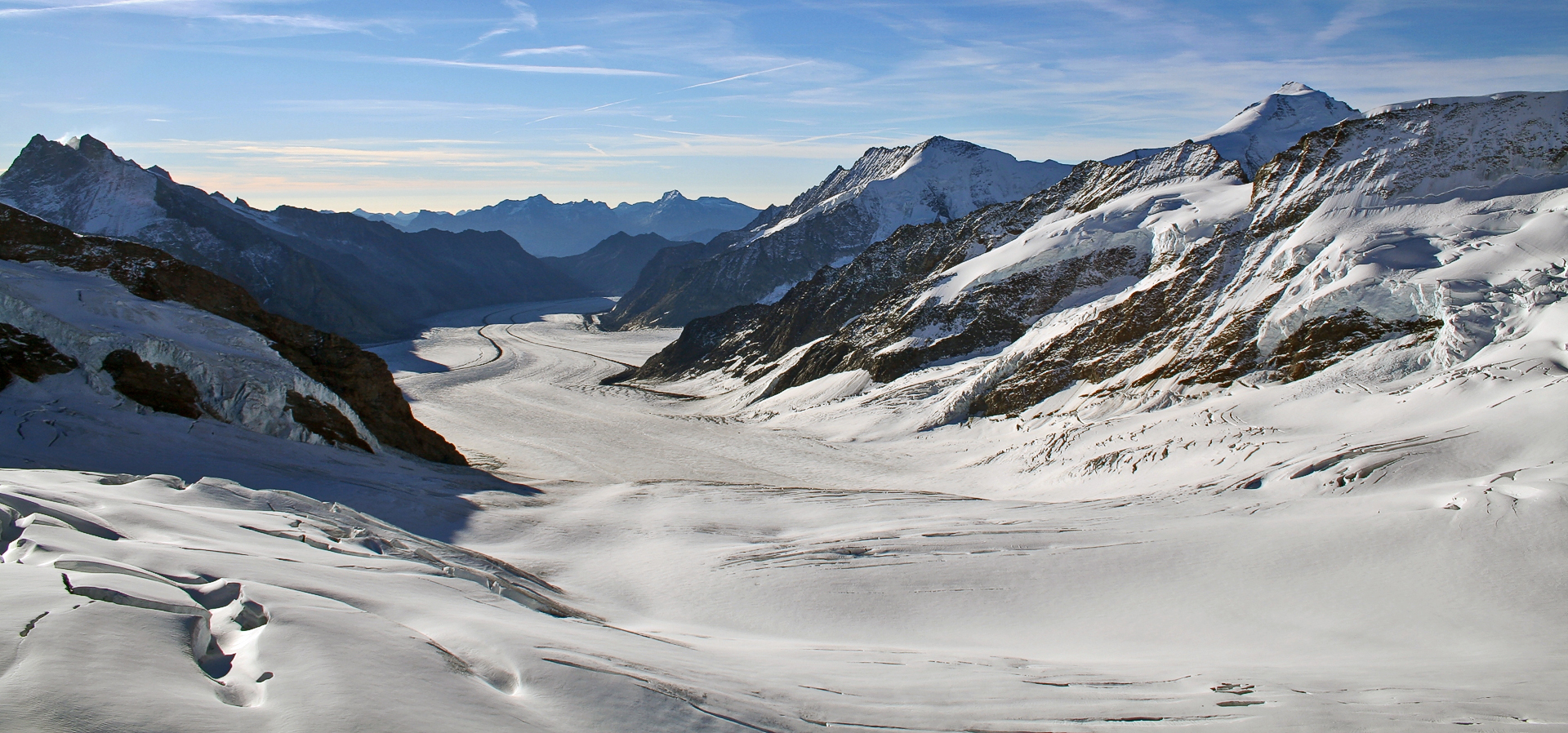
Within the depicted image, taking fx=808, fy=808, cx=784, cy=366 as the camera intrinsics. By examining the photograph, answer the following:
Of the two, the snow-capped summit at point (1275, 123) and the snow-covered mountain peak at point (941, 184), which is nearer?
the snow-capped summit at point (1275, 123)

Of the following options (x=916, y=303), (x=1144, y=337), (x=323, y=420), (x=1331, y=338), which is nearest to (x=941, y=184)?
(x=916, y=303)

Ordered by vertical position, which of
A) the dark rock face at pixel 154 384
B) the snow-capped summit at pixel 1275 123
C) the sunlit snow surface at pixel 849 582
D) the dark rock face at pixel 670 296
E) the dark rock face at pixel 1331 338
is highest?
the snow-capped summit at pixel 1275 123

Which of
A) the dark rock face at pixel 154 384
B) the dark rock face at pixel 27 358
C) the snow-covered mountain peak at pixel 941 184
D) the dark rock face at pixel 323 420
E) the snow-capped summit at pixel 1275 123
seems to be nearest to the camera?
the dark rock face at pixel 27 358

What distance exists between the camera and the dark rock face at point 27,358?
20.1 meters

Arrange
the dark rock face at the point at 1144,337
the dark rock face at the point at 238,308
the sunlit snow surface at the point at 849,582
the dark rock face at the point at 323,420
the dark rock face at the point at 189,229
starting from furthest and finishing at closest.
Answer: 1. the dark rock face at the point at 189,229
2. the dark rock face at the point at 1144,337
3. the dark rock face at the point at 238,308
4. the dark rock face at the point at 323,420
5. the sunlit snow surface at the point at 849,582

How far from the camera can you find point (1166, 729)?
24.0 ft

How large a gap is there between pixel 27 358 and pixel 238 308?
7.47m

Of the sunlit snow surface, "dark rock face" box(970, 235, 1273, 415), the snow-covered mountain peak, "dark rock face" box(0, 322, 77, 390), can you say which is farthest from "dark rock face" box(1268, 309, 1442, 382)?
the snow-covered mountain peak

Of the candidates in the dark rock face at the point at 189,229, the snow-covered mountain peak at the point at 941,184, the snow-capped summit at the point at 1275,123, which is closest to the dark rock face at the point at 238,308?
Answer: the snow-capped summit at the point at 1275,123

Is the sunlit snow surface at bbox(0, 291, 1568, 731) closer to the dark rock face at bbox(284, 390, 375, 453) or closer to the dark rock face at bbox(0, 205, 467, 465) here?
the dark rock face at bbox(284, 390, 375, 453)

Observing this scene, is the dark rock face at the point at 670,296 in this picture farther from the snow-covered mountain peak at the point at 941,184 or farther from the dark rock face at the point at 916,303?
the dark rock face at the point at 916,303

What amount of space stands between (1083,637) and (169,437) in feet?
70.9

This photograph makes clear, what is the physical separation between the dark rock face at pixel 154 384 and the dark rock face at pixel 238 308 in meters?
3.88

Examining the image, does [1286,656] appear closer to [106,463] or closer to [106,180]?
[106,463]
